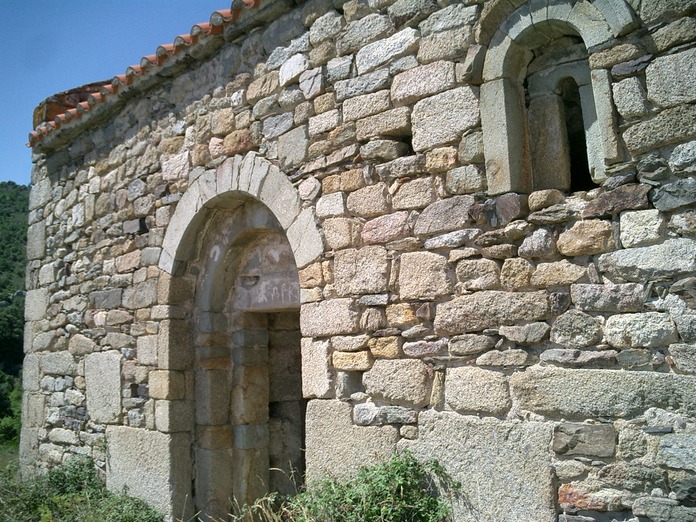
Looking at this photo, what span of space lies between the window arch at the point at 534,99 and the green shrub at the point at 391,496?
148 cm

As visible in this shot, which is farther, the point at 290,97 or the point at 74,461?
the point at 74,461

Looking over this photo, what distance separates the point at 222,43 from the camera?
5.15 metres

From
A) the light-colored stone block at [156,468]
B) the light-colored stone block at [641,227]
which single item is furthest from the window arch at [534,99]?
the light-colored stone block at [156,468]

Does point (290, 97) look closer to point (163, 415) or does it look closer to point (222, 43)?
point (222, 43)

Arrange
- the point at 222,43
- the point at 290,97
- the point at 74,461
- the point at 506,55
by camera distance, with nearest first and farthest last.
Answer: the point at 506,55, the point at 290,97, the point at 222,43, the point at 74,461

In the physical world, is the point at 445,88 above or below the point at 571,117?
above

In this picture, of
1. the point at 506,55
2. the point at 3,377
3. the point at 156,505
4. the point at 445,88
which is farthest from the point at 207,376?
the point at 3,377

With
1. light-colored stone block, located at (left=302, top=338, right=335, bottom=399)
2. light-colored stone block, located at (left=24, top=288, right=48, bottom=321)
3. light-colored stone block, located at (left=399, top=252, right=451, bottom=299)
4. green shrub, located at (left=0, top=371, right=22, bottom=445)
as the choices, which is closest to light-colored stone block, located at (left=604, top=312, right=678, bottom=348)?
light-colored stone block, located at (left=399, top=252, right=451, bottom=299)

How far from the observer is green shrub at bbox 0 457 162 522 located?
17.1 feet

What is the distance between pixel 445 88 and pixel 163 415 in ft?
11.4

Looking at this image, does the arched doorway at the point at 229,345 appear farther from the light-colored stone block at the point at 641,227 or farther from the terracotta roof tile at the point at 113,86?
the light-colored stone block at the point at 641,227

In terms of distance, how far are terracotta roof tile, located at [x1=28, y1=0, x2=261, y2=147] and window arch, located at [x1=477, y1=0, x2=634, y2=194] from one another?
208 centimetres

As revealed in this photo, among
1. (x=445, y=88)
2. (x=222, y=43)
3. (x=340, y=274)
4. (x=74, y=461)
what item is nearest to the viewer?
(x=445, y=88)

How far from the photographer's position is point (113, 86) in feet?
19.9
